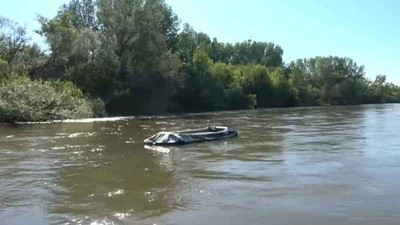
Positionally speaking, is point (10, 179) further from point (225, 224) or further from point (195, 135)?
point (195, 135)

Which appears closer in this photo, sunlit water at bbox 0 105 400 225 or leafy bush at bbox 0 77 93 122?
sunlit water at bbox 0 105 400 225

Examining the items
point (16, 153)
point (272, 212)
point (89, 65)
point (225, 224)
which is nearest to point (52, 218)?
point (225, 224)

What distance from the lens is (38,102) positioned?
48.2 m

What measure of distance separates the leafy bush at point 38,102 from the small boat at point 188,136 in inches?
882

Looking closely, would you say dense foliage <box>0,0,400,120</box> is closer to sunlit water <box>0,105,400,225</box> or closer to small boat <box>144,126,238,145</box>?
small boat <box>144,126,238,145</box>

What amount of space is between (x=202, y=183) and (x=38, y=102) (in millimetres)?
36588

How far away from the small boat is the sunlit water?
91 centimetres

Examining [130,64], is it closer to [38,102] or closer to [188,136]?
[38,102]

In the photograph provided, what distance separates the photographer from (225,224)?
35.4 feet

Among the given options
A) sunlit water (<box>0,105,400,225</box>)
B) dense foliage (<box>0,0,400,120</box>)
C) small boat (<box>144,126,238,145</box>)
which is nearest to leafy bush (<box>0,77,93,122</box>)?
dense foliage (<box>0,0,400,120</box>)

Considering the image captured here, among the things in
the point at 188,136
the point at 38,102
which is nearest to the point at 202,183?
the point at 188,136

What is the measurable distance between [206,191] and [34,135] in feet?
72.1

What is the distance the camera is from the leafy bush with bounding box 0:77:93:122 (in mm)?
45062

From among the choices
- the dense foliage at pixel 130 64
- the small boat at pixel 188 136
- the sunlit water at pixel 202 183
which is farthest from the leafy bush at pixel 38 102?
the small boat at pixel 188 136
